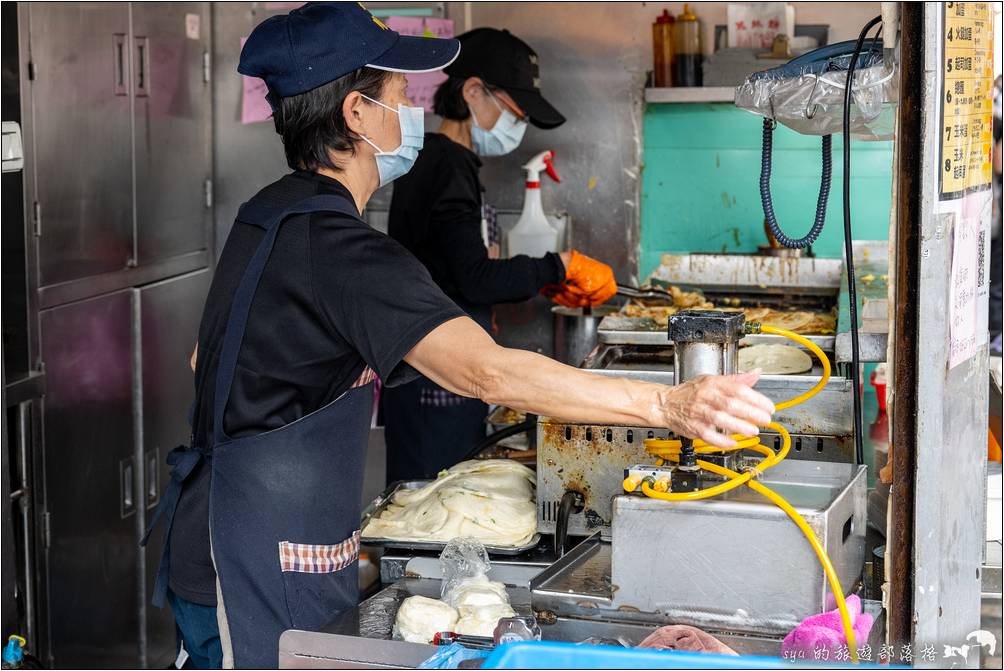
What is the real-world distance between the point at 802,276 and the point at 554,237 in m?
0.95

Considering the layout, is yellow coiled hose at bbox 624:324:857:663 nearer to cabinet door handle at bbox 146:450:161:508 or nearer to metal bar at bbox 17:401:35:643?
metal bar at bbox 17:401:35:643

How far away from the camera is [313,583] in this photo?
2.03 metres

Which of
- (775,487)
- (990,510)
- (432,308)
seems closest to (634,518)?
(775,487)

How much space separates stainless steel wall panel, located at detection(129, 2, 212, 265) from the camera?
3988 mm

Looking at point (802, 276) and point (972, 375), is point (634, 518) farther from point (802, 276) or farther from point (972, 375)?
point (802, 276)

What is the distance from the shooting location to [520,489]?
240cm

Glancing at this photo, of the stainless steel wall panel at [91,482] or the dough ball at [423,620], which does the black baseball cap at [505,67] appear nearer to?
the stainless steel wall panel at [91,482]

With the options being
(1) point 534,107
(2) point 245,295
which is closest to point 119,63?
(1) point 534,107

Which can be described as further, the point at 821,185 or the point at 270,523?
the point at 821,185

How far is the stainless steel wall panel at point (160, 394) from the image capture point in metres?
4.00

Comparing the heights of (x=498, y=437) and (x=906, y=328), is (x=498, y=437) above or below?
below

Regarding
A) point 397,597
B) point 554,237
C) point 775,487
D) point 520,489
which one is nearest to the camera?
point 775,487

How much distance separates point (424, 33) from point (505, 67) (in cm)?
87

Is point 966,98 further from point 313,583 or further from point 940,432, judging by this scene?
point 313,583
